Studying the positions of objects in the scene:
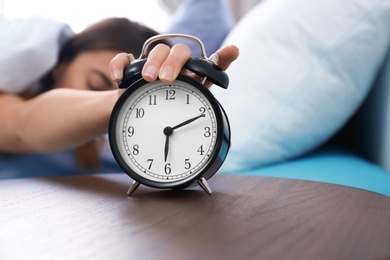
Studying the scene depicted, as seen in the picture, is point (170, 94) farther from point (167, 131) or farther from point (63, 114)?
point (63, 114)

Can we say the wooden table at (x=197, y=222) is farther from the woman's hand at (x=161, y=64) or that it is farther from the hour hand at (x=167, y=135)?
A: the woman's hand at (x=161, y=64)

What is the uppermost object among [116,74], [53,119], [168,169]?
[116,74]

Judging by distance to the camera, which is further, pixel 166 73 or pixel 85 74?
pixel 85 74

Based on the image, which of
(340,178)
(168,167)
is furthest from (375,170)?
(168,167)

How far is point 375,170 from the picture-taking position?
1.10m

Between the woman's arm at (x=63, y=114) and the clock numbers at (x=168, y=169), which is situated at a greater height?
the clock numbers at (x=168, y=169)

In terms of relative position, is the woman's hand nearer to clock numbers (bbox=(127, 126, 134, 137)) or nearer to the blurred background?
clock numbers (bbox=(127, 126, 134, 137))

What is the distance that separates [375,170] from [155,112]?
59cm

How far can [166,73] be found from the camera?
2.26ft

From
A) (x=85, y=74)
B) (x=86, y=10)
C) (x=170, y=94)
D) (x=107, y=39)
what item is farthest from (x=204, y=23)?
(x=170, y=94)

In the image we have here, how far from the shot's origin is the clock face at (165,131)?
717 millimetres

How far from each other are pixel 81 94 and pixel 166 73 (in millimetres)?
458

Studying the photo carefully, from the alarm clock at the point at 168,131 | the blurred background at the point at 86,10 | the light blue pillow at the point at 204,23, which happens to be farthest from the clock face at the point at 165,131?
the blurred background at the point at 86,10

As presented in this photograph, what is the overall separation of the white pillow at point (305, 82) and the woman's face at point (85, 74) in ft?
1.00
